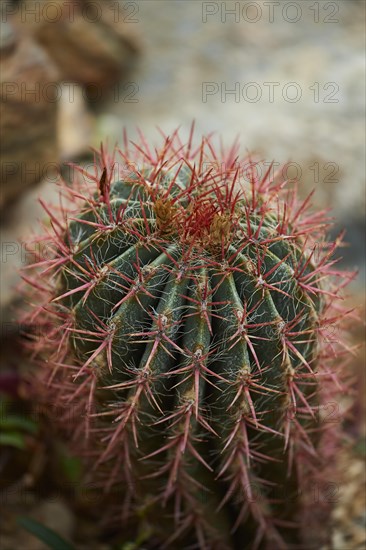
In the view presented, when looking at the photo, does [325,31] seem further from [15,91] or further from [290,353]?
[290,353]

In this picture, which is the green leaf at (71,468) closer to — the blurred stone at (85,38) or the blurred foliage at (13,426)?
the blurred foliage at (13,426)

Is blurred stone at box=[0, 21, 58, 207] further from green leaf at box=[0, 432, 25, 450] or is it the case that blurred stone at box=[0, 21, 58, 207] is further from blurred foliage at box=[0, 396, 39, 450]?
green leaf at box=[0, 432, 25, 450]

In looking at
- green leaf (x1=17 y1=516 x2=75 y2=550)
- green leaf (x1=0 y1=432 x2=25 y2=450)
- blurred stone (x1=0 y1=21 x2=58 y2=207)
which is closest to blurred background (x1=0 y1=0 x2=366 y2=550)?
blurred stone (x1=0 y1=21 x2=58 y2=207)

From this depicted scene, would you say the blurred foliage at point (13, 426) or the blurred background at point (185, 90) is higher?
the blurred background at point (185, 90)

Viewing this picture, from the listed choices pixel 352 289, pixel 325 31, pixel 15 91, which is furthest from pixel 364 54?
pixel 15 91

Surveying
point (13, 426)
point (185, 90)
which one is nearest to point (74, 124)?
point (185, 90)

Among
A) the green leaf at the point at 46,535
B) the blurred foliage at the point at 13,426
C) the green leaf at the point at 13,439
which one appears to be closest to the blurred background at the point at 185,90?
the blurred foliage at the point at 13,426
